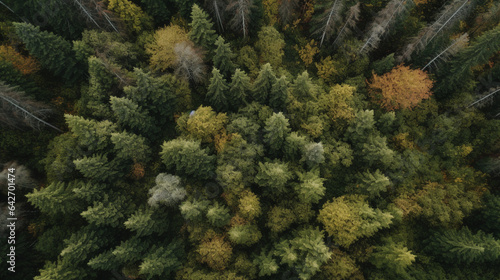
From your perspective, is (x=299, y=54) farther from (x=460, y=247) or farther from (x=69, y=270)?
(x=69, y=270)

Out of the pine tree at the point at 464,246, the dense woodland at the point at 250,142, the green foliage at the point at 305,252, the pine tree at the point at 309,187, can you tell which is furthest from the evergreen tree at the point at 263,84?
the pine tree at the point at 464,246

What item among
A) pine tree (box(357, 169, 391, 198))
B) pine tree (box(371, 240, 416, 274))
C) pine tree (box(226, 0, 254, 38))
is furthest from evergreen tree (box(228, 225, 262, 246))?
pine tree (box(226, 0, 254, 38))

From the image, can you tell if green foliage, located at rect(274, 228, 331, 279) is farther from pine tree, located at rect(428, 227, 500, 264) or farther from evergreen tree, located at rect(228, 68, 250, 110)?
evergreen tree, located at rect(228, 68, 250, 110)

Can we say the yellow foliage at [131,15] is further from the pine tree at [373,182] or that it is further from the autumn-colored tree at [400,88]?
the pine tree at [373,182]

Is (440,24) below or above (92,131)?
above

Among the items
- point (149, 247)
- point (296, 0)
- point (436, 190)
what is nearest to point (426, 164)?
point (436, 190)

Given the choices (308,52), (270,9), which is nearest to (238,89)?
(308,52)

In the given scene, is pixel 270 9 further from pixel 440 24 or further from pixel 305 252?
pixel 305 252
